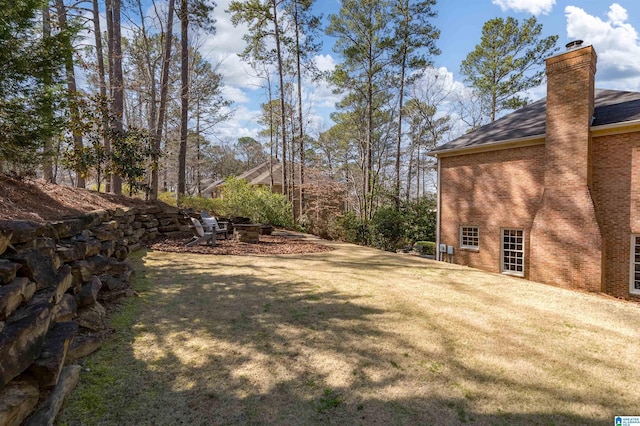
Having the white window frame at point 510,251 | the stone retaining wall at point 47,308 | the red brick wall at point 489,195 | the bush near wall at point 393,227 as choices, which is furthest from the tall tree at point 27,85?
the bush near wall at point 393,227

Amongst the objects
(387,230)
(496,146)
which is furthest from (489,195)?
(387,230)

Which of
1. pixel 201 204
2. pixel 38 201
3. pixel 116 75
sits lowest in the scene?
pixel 38 201

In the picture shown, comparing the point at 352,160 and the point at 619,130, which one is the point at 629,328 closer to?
the point at 619,130

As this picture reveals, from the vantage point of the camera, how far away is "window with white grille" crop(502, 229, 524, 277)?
10.8 meters

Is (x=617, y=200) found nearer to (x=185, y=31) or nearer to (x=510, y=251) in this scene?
(x=510, y=251)

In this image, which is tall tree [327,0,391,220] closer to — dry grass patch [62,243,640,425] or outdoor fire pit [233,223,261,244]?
outdoor fire pit [233,223,261,244]

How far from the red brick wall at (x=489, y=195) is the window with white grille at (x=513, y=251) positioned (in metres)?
0.20

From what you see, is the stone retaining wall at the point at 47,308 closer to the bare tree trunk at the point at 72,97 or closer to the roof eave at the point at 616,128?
the bare tree trunk at the point at 72,97

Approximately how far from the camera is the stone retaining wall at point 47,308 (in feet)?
6.51

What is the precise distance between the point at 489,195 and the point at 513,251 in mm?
2103

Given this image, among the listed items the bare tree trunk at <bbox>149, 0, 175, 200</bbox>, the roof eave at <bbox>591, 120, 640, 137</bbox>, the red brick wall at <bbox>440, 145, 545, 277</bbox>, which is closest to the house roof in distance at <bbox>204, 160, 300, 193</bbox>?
the bare tree trunk at <bbox>149, 0, 175, 200</bbox>

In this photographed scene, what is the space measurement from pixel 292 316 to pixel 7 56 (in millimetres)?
5115

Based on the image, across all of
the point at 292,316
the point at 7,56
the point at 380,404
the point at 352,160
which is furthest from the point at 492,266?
the point at 352,160

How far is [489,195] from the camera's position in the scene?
11.5 meters
